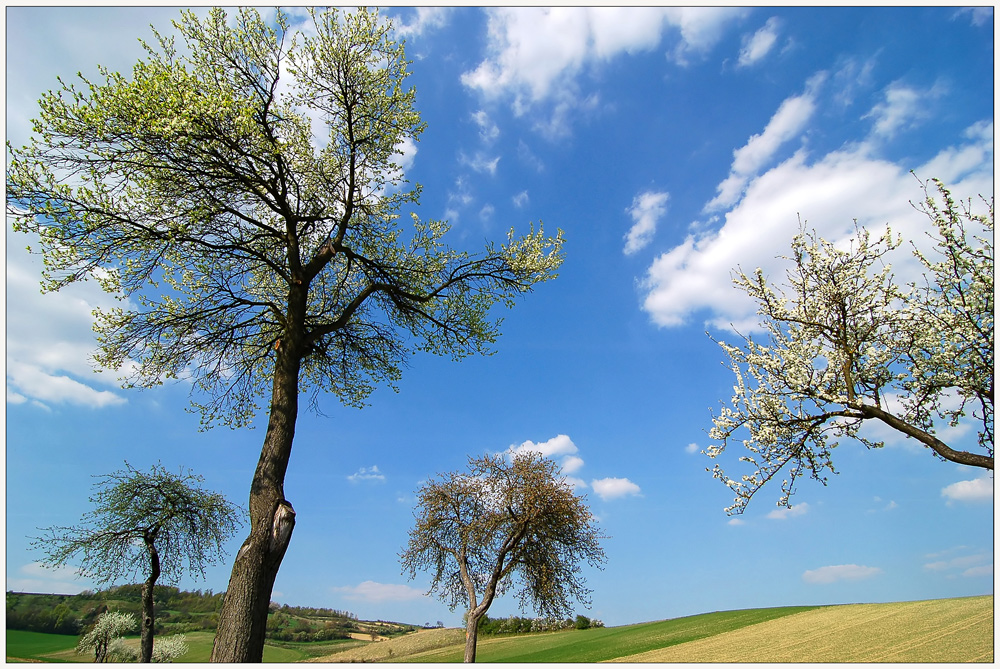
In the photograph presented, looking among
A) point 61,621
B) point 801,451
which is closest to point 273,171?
point 801,451

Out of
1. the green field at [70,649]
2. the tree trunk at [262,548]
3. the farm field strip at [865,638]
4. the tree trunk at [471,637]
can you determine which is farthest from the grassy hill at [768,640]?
the tree trunk at [262,548]

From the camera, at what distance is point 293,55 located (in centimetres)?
1147

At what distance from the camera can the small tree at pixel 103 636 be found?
21641 mm

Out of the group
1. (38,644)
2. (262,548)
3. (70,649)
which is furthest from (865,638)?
Result: (38,644)

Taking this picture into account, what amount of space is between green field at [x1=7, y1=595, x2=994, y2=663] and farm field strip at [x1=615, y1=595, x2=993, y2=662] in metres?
0.04

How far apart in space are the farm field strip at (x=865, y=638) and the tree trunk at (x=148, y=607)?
63.1 feet

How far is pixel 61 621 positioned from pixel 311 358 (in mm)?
18037

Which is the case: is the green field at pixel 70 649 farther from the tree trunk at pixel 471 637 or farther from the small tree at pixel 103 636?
the tree trunk at pixel 471 637

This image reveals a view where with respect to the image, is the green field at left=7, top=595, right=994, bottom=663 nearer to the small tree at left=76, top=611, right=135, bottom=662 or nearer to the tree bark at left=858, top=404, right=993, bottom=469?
the small tree at left=76, top=611, right=135, bottom=662

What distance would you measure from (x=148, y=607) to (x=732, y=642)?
84.4ft

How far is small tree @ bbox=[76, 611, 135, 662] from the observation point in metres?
21.6

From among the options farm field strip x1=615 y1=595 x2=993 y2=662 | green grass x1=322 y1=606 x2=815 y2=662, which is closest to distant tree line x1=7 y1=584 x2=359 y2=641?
green grass x1=322 y1=606 x2=815 y2=662

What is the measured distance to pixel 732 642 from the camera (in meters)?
27.1

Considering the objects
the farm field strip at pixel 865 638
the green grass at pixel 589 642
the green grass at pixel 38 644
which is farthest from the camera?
the green grass at pixel 589 642
